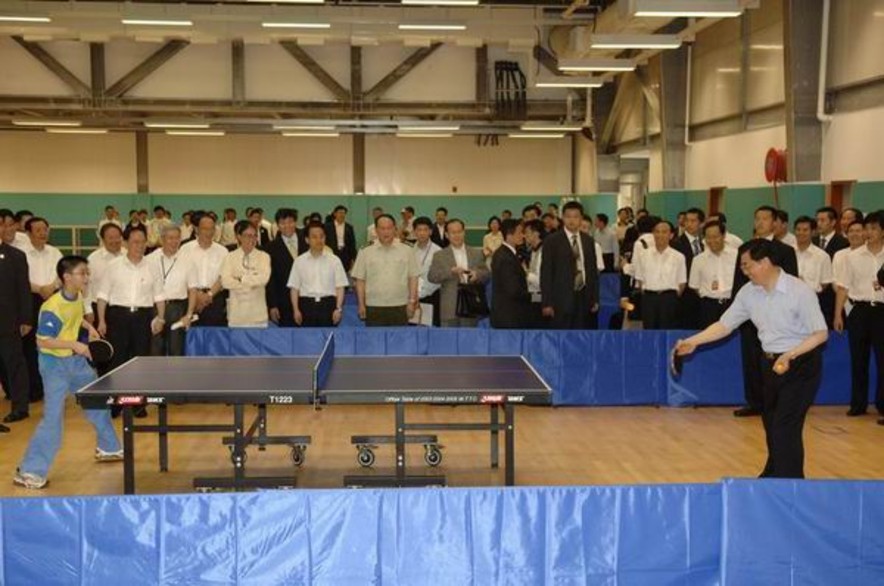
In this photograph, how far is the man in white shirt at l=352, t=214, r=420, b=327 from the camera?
1036cm

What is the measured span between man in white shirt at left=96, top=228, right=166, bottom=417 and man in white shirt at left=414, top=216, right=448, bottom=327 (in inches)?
116

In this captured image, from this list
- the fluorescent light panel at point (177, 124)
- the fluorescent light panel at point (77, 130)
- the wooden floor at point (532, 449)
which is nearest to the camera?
the wooden floor at point (532, 449)

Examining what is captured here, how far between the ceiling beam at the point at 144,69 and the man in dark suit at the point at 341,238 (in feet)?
30.8

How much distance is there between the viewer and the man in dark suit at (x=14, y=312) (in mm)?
9463

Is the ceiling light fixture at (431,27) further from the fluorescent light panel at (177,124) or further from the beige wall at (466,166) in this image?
the beige wall at (466,166)

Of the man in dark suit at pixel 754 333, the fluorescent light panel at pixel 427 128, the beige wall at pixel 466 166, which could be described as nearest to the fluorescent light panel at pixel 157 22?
the fluorescent light panel at pixel 427 128

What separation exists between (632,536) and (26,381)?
271 inches

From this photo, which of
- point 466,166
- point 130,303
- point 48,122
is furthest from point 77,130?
point 130,303

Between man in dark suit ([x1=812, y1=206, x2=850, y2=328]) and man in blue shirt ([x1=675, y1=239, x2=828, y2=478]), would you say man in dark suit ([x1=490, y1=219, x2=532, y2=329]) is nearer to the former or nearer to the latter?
man in dark suit ([x1=812, y1=206, x2=850, y2=328])

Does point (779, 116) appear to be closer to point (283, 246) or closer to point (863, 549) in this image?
point (283, 246)

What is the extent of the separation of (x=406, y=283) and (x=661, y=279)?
267 cm

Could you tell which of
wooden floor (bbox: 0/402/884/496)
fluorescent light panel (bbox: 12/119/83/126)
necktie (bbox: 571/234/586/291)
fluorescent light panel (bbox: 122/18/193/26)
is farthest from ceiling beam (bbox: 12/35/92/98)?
necktie (bbox: 571/234/586/291)

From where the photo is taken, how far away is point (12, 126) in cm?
2558

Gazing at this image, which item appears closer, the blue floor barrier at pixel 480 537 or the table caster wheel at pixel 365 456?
the blue floor barrier at pixel 480 537
